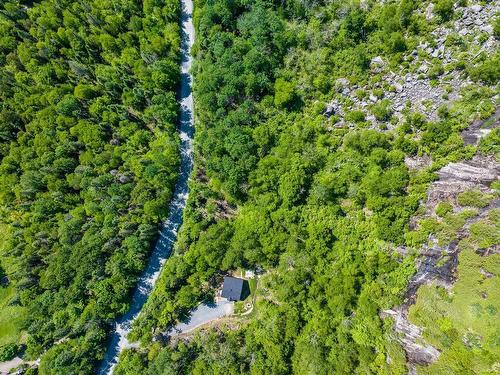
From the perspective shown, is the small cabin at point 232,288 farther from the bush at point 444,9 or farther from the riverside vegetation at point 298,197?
the bush at point 444,9

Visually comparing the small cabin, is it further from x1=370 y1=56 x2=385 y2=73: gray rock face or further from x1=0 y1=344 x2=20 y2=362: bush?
x1=370 y1=56 x2=385 y2=73: gray rock face

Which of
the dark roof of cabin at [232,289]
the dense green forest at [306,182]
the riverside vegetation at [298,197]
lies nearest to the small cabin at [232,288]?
the dark roof of cabin at [232,289]

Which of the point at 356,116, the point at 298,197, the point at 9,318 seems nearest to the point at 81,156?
the point at 9,318

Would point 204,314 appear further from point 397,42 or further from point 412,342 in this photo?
point 397,42

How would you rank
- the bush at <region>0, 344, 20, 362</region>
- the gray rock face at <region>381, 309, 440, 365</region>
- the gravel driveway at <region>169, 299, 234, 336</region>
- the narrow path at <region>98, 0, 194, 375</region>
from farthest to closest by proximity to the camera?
the narrow path at <region>98, 0, 194, 375</region> → the gravel driveway at <region>169, 299, 234, 336</region> → the bush at <region>0, 344, 20, 362</region> → the gray rock face at <region>381, 309, 440, 365</region>

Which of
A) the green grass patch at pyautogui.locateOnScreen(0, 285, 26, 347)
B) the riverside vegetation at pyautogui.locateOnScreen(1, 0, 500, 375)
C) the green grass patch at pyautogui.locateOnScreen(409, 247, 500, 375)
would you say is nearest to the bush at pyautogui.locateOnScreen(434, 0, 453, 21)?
the riverside vegetation at pyautogui.locateOnScreen(1, 0, 500, 375)

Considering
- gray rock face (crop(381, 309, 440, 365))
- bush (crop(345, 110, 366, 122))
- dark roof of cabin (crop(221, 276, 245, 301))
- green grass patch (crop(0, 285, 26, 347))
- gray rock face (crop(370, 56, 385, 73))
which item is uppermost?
gray rock face (crop(370, 56, 385, 73))
